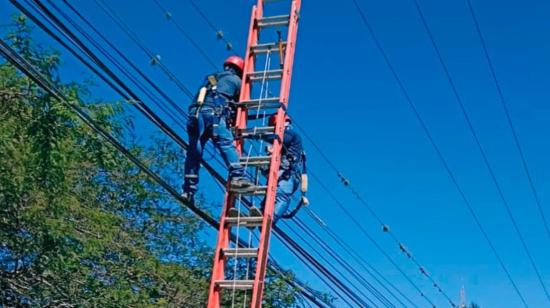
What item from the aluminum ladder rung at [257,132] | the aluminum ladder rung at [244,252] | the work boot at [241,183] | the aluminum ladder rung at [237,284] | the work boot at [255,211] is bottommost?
the aluminum ladder rung at [237,284]

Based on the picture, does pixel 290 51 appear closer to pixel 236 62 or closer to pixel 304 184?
pixel 236 62

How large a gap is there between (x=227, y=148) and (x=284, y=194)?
103 cm

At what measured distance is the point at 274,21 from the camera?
734 centimetres

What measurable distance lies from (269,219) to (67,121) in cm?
365

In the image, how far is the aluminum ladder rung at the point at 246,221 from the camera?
627 cm

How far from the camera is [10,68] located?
32.1ft

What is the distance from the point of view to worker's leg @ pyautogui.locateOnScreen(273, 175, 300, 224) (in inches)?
282

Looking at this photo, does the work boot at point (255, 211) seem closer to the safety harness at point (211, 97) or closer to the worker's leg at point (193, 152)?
the worker's leg at point (193, 152)

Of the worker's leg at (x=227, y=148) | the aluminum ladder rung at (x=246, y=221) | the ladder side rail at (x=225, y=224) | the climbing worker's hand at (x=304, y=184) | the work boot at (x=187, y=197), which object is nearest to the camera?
the ladder side rail at (x=225, y=224)

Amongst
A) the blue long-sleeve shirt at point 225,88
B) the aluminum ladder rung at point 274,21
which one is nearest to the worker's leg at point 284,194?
the blue long-sleeve shirt at point 225,88

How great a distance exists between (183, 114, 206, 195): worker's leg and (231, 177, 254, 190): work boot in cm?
53

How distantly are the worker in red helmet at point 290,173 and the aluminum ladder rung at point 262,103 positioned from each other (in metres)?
0.43

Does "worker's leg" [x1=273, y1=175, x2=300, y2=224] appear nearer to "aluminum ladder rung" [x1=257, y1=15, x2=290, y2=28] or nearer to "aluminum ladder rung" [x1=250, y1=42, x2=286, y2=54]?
"aluminum ladder rung" [x1=250, y1=42, x2=286, y2=54]

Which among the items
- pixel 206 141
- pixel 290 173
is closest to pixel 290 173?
pixel 290 173
